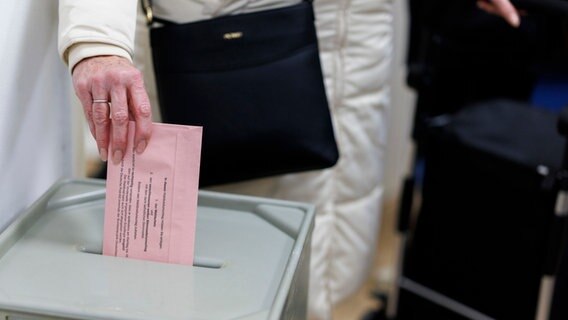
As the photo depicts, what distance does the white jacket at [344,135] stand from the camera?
1.24m

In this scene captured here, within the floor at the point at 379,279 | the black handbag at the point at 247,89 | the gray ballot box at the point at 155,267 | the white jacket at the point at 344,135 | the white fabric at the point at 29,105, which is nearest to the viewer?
the gray ballot box at the point at 155,267

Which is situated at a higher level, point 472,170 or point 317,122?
point 317,122

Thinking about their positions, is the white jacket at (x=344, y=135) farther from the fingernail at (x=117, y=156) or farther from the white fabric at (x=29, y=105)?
the fingernail at (x=117, y=156)

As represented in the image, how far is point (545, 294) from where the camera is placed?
1423mm

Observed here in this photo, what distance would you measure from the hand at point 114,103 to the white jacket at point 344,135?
0.83ft

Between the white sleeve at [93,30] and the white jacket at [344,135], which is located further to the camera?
the white jacket at [344,135]

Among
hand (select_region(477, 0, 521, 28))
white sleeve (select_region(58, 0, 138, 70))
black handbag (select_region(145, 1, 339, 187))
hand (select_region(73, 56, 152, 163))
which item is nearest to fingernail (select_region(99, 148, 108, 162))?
hand (select_region(73, 56, 152, 163))

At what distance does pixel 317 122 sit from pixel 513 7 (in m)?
0.40

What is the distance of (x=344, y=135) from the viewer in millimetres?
1437

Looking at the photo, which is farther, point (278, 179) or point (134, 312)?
point (278, 179)

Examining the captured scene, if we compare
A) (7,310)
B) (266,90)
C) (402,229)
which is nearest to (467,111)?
(402,229)

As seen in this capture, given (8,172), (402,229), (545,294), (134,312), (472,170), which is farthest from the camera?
(402,229)

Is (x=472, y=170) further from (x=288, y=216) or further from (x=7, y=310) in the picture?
(x=7, y=310)

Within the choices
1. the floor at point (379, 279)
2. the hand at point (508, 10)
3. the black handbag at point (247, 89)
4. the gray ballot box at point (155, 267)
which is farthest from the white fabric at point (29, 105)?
the floor at point (379, 279)
